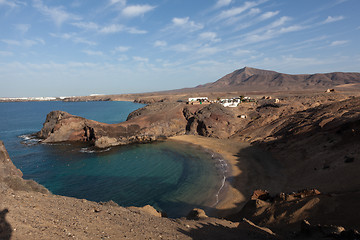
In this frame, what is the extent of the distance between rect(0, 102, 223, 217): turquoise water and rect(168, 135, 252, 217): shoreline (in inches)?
39.8

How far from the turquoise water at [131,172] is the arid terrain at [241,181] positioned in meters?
3.17

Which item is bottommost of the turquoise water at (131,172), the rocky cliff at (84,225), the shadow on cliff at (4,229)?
the turquoise water at (131,172)

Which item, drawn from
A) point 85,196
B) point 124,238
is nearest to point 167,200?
point 85,196

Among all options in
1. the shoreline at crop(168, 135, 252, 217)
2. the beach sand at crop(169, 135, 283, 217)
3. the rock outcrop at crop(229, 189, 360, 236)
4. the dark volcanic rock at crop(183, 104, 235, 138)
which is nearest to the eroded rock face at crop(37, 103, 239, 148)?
the dark volcanic rock at crop(183, 104, 235, 138)

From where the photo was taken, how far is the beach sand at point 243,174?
795 inches

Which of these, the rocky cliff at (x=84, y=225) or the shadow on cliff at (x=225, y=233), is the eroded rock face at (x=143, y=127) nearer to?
the rocky cliff at (x=84, y=225)

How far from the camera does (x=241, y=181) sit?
2441cm

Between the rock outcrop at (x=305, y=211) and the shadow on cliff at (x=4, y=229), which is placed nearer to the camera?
the shadow on cliff at (x=4, y=229)

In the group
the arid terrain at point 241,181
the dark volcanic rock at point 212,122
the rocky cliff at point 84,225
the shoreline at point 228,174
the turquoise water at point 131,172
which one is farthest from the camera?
the dark volcanic rock at point 212,122

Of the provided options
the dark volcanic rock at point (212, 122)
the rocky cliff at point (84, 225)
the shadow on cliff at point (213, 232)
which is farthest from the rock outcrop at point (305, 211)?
the dark volcanic rock at point (212, 122)

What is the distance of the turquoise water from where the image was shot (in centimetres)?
2167

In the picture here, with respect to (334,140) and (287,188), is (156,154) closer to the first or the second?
(287,188)

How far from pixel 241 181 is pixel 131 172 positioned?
15.3m

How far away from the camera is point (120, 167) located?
3078 cm
